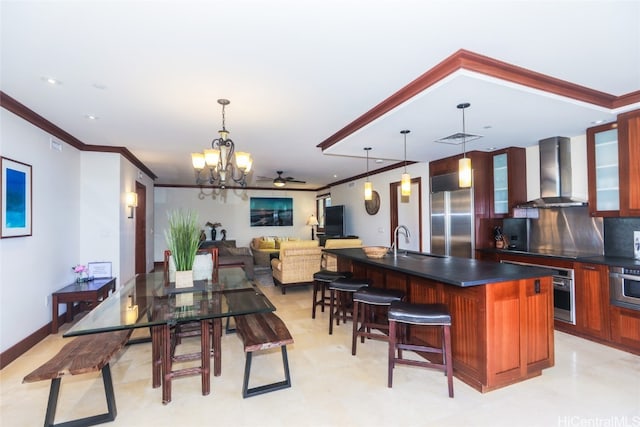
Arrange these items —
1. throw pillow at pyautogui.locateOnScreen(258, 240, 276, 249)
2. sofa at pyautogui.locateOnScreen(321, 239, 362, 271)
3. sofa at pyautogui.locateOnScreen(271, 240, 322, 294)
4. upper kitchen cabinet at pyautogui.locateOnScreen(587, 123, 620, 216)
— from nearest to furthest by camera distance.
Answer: upper kitchen cabinet at pyautogui.locateOnScreen(587, 123, 620, 216), sofa at pyautogui.locateOnScreen(271, 240, 322, 294), sofa at pyautogui.locateOnScreen(321, 239, 362, 271), throw pillow at pyautogui.locateOnScreen(258, 240, 276, 249)

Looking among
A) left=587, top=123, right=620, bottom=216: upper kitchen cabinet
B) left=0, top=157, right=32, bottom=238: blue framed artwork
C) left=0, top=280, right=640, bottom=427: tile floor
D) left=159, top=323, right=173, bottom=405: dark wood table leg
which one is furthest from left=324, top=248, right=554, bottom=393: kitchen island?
left=0, top=157, right=32, bottom=238: blue framed artwork

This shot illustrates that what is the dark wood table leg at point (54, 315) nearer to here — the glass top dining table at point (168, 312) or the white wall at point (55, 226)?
the white wall at point (55, 226)

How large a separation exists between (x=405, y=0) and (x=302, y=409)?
2.67 m

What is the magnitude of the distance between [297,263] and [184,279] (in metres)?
2.84

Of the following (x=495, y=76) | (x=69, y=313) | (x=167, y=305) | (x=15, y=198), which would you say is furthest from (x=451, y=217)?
(x=69, y=313)

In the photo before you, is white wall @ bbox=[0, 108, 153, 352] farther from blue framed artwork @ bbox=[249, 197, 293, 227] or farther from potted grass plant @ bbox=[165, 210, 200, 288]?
blue framed artwork @ bbox=[249, 197, 293, 227]

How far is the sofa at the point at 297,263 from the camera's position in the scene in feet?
17.7

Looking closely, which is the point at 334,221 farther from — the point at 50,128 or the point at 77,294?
the point at 50,128

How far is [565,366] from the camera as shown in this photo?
9.01ft

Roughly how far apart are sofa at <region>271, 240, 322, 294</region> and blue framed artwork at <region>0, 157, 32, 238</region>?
3.34 metres

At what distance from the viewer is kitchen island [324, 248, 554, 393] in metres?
2.32

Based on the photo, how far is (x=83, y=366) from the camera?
1.87m

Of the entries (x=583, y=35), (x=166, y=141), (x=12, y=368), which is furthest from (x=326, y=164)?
(x=12, y=368)

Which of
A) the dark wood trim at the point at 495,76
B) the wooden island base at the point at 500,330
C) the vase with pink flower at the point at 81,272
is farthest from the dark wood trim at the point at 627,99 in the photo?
the vase with pink flower at the point at 81,272
